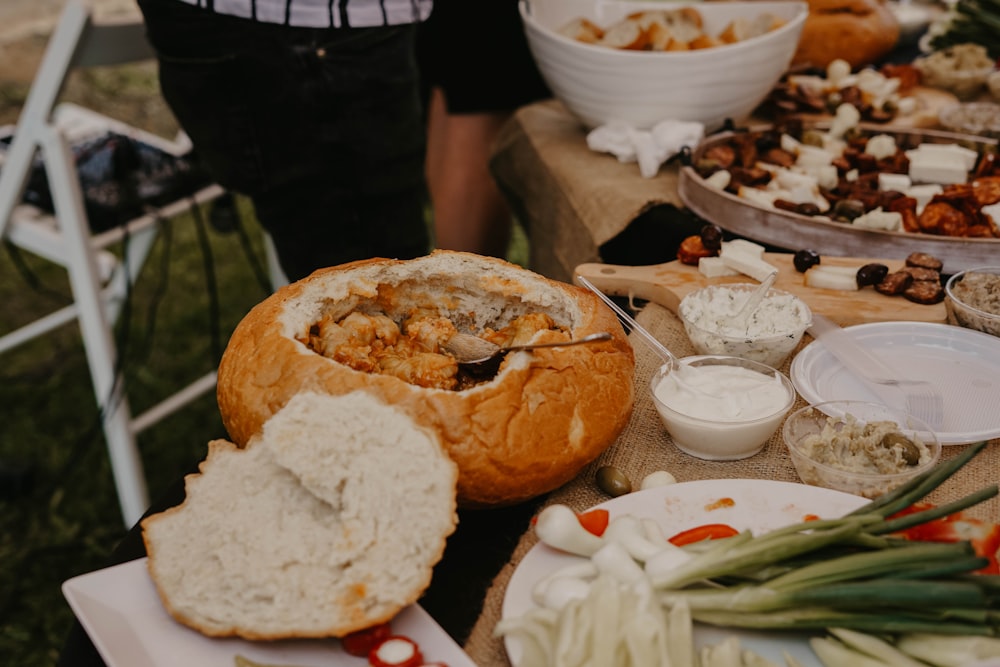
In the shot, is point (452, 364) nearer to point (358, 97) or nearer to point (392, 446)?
point (392, 446)

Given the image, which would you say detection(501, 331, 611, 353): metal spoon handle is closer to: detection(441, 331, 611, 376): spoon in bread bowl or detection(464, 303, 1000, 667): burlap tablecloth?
detection(441, 331, 611, 376): spoon in bread bowl

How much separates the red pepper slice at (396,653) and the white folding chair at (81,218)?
195cm

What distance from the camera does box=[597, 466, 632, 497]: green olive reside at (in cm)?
138

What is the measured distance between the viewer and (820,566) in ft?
3.38

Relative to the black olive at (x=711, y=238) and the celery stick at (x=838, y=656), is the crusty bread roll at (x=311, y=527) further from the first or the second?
the black olive at (x=711, y=238)

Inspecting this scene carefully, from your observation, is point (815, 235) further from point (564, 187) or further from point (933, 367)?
point (564, 187)

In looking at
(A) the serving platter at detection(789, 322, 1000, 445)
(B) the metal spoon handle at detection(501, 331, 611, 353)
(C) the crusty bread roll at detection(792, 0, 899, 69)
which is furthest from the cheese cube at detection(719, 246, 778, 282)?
(C) the crusty bread roll at detection(792, 0, 899, 69)

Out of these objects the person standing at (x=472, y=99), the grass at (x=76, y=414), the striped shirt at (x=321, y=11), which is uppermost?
the striped shirt at (x=321, y=11)

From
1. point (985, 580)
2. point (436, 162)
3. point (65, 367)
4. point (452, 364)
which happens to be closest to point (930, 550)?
point (985, 580)

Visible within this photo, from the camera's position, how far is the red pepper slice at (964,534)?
1105 millimetres

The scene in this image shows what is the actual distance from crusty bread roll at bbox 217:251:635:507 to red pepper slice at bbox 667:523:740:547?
0.22 m

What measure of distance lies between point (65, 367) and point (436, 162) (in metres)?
1.94

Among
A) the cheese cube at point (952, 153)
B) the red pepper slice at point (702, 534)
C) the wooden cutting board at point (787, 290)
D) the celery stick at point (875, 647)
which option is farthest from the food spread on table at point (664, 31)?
the celery stick at point (875, 647)

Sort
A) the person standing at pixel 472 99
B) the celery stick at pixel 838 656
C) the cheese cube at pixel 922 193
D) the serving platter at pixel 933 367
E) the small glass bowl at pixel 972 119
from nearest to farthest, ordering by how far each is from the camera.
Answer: the celery stick at pixel 838 656 < the serving platter at pixel 933 367 < the cheese cube at pixel 922 193 < the small glass bowl at pixel 972 119 < the person standing at pixel 472 99
